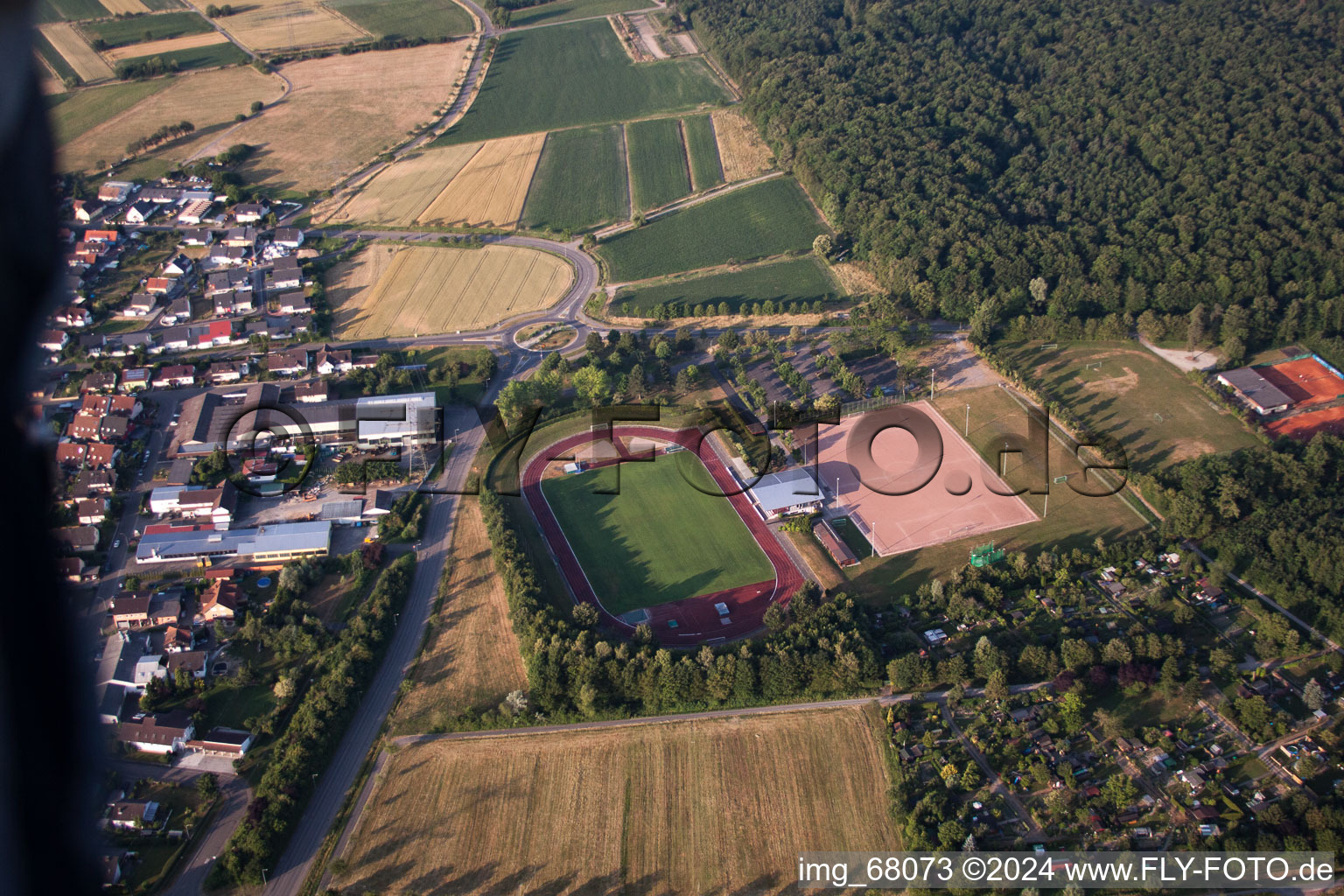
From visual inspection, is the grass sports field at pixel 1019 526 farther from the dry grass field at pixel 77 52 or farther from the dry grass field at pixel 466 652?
the dry grass field at pixel 77 52

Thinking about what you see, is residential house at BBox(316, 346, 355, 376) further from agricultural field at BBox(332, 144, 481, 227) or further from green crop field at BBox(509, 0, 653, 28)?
green crop field at BBox(509, 0, 653, 28)

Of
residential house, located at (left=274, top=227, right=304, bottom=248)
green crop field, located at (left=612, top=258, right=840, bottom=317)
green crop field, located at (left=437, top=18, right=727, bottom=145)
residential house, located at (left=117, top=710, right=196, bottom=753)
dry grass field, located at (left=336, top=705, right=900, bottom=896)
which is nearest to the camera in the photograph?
dry grass field, located at (left=336, top=705, right=900, bottom=896)

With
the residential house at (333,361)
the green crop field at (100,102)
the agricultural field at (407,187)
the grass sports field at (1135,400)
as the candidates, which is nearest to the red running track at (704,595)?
the residential house at (333,361)

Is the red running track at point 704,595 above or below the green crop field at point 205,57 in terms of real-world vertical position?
below

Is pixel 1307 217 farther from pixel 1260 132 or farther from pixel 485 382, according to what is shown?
pixel 485 382

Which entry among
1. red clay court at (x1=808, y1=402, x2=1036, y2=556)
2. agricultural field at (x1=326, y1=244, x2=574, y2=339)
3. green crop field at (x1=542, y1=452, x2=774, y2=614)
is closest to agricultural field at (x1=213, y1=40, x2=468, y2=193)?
agricultural field at (x1=326, y1=244, x2=574, y2=339)
